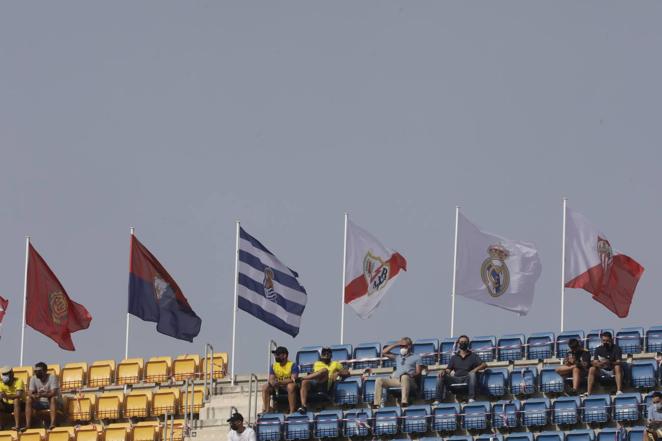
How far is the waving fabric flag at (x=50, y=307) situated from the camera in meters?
49.5

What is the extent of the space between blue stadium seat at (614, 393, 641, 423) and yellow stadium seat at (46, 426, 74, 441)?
1106 cm

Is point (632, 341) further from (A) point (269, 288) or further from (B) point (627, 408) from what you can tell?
(A) point (269, 288)

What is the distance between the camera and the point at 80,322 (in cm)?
4972

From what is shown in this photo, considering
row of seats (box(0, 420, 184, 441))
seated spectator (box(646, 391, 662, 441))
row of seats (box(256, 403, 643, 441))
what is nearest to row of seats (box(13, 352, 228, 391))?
row of seats (box(0, 420, 184, 441))

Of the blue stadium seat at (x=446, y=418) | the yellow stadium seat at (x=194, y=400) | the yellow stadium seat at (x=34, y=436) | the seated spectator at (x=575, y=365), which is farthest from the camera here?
the yellow stadium seat at (x=194, y=400)

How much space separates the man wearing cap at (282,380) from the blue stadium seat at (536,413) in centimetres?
462

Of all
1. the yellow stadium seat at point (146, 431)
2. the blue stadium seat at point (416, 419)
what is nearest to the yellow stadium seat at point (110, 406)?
the yellow stadium seat at point (146, 431)

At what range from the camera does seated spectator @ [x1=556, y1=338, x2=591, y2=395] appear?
39.5 meters

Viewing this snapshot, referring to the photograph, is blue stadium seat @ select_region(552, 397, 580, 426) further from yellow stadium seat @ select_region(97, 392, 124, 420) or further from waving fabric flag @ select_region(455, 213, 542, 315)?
yellow stadium seat @ select_region(97, 392, 124, 420)

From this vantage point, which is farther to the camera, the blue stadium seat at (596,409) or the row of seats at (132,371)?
the row of seats at (132,371)

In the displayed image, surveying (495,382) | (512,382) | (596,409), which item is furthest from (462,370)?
(596,409)

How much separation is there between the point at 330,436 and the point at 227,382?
17.2 ft

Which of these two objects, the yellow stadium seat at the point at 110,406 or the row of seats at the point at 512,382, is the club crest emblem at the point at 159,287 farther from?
the row of seats at the point at 512,382

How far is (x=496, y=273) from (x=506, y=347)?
548 centimetres
